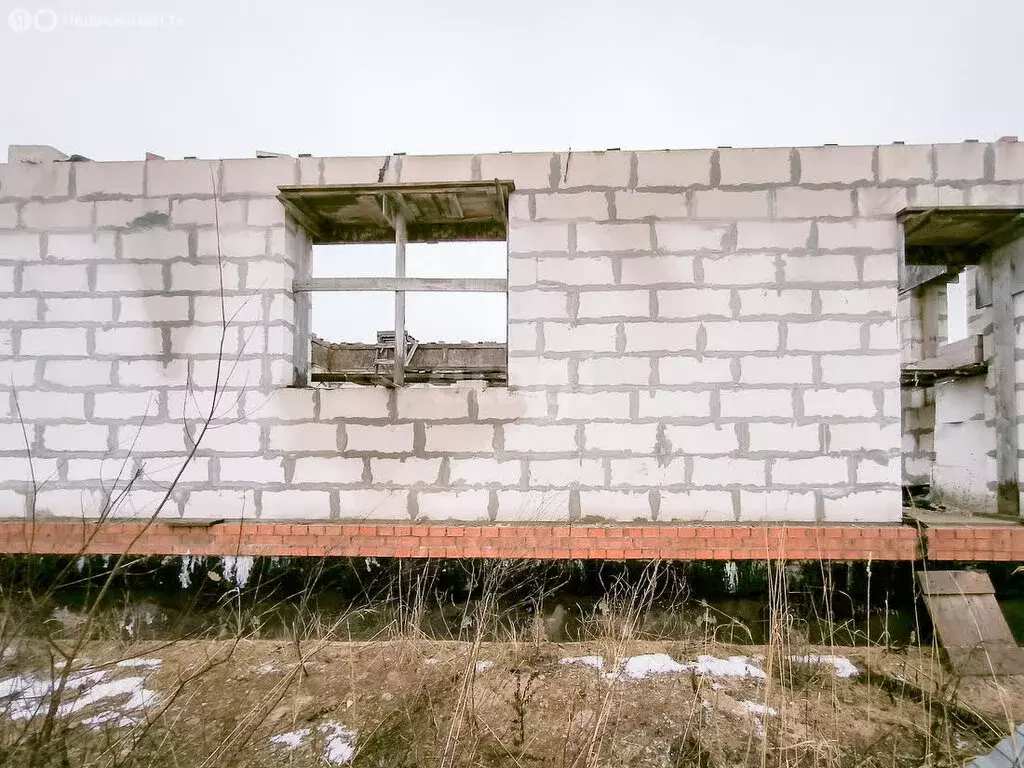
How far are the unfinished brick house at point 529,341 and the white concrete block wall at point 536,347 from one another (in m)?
0.02

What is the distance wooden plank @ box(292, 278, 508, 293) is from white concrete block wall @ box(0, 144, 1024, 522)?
152mm

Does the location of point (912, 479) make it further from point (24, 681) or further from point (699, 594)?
point (24, 681)

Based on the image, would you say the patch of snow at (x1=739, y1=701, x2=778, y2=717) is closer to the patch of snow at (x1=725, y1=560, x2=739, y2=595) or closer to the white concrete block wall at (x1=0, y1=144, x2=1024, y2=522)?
the patch of snow at (x1=725, y1=560, x2=739, y2=595)

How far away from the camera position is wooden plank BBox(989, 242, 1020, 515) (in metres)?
3.48

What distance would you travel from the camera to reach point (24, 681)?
276 cm

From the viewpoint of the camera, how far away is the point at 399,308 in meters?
3.52

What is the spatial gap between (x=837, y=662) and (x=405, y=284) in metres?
3.96

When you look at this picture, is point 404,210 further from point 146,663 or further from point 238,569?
point 146,663

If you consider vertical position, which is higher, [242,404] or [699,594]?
[242,404]

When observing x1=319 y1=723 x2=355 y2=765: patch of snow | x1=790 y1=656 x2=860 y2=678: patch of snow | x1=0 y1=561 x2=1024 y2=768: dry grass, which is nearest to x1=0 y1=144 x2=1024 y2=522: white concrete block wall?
x1=0 y1=561 x2=1024 y2=768: dry grass

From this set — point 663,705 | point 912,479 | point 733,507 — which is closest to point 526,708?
point 663,705

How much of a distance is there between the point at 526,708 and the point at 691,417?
213 cm

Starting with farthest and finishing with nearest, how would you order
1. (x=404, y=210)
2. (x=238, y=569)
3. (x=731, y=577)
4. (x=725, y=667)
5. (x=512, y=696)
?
(x=404, y=210)
(x=238, y=569)
(x=731, y=577)
(x=725, y=667)
(x=512, y=696)

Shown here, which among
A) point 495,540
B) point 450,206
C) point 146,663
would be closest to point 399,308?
point 450,206
